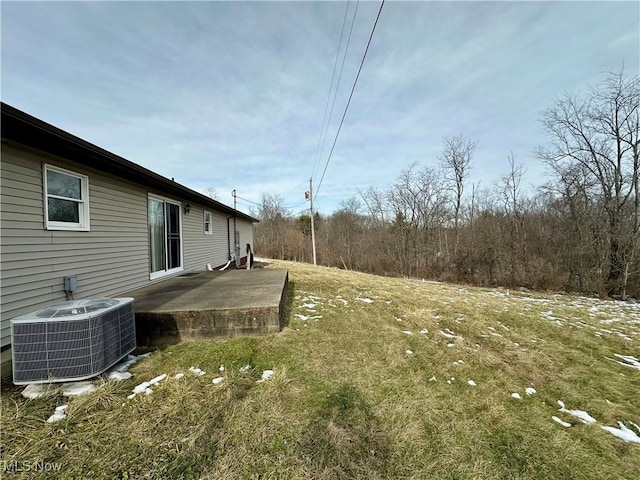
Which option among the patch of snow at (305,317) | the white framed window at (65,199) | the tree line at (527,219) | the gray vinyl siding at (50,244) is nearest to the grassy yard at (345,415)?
the patch of snow at (305,317)

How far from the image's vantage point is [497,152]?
1498 centimetres

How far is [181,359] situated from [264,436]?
1553 mm

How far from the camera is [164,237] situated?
6.25 metres

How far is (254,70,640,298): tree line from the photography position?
10141 mm

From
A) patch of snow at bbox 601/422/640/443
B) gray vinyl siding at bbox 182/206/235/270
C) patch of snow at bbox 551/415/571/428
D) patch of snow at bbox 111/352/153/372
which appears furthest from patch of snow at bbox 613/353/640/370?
gray vinyl siding at bbox 182/206/235/270

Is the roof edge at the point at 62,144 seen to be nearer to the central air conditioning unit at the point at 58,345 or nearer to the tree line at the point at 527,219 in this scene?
the central air conditioning unit at the point at 58,345

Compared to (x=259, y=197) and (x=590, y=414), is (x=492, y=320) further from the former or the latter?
(x=259, y=197)

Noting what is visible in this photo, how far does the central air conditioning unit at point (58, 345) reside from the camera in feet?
7.22

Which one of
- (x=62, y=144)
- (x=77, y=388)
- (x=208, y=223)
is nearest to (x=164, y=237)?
(x=208, y=223)

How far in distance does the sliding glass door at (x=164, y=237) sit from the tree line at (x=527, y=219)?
41.5ft

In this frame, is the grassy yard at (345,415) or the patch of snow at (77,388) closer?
the grassy yard at (345,415)

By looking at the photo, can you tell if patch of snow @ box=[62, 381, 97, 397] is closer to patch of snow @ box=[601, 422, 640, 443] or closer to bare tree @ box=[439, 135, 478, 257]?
patch of snow @ box=[601, 422, 640, 443]

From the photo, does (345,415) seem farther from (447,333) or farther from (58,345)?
(447,333)

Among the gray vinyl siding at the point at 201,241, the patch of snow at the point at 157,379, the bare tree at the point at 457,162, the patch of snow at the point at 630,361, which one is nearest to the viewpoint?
the patch of snow at the point at 157,379
